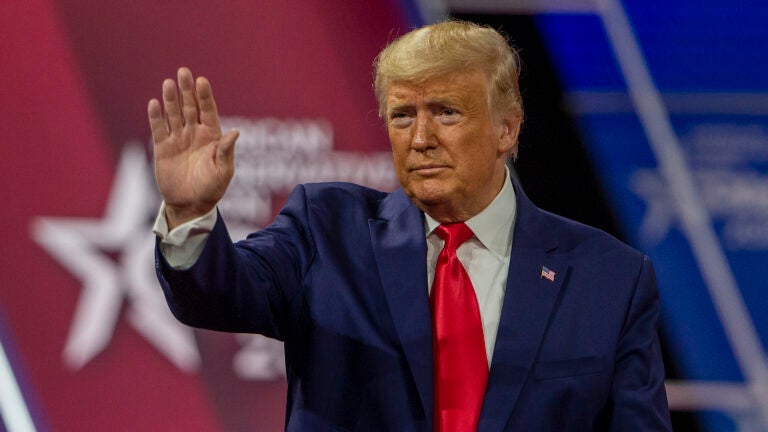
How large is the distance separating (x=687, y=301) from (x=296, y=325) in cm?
229

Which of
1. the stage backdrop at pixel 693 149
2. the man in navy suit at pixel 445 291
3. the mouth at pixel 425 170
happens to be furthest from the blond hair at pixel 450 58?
the stage backdrop at pixel 693 149

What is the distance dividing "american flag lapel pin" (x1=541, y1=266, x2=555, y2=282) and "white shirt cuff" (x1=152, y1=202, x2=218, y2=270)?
2.30ft

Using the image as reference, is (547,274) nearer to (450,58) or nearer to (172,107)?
(450,58)

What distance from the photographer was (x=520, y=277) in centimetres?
212

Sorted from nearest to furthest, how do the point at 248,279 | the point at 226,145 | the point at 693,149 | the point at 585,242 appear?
the point at 226,145 → the point at 248,279 → the point at 585,242 → the point at 693,149

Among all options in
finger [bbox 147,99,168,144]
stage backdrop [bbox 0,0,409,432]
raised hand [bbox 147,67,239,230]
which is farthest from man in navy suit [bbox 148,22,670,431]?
stage backdrop [bbox 0,0,409,432]

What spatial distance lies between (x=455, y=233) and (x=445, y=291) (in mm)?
145

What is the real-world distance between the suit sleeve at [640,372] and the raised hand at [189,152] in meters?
0.88

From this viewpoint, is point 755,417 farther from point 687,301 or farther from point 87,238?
point 87,238

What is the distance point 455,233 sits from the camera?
218 cm

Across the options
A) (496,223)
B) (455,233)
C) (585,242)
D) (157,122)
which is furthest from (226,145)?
(585,242)

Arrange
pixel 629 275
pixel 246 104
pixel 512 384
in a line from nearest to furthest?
pixel 512 384 < pixel 629 275 < pixel 246 104

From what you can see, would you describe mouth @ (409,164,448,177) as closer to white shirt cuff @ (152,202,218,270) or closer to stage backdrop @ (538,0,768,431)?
white shirt cuff @ (152,202,218,270)

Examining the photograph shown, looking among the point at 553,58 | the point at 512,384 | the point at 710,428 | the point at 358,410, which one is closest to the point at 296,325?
the point at 358,410
